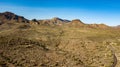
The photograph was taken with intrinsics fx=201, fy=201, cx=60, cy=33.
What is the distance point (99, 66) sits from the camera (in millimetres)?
44719

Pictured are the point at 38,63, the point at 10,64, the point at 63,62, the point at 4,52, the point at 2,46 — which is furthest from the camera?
the point at 2,46

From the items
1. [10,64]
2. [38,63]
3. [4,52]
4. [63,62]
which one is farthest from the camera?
[4,52]

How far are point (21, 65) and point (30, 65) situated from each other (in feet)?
5.93

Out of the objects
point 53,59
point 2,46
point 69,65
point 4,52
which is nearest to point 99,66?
point 69,65

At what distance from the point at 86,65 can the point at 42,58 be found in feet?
34.4

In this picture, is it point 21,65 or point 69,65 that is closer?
point 21,65

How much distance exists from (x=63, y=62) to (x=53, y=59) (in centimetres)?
339

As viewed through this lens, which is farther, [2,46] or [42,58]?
[2,46]

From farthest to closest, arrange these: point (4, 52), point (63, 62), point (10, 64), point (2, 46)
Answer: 1. point (2, 46)
2. point (4, 52)
3. point (63, 62)
4. point (10, 64)

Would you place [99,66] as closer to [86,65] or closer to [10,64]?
[86,65]

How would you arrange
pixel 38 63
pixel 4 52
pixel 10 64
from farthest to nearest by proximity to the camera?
pixel 4 52
pixel 38 63
pixel 10 64

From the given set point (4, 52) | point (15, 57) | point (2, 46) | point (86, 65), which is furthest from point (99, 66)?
point (2, 46)

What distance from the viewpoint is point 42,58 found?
Result: 47.7 m

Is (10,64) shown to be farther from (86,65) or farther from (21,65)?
(86,65)
